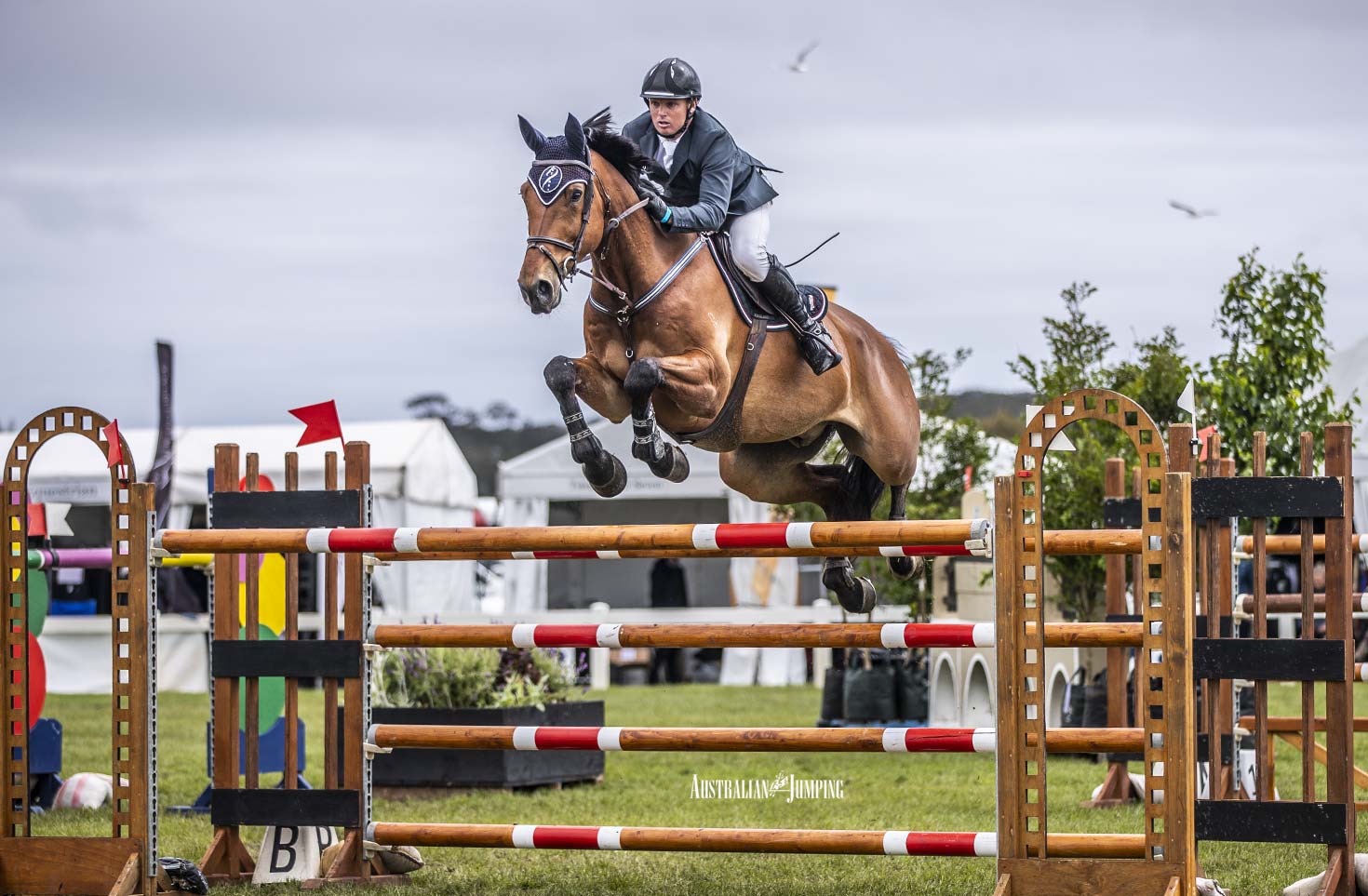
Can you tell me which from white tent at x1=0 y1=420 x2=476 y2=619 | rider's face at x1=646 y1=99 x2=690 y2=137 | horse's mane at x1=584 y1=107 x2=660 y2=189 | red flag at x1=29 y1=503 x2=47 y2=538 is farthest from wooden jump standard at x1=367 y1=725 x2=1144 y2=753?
white tent at x1=0 y1=420 x2=476 y2=619

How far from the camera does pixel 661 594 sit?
664 inches

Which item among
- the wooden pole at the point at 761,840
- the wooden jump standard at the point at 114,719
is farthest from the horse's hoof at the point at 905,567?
the wooden jump standard at the point at 114,719

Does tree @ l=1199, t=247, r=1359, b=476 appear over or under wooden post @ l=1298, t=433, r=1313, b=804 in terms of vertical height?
over

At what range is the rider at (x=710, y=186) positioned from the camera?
14.6 feet

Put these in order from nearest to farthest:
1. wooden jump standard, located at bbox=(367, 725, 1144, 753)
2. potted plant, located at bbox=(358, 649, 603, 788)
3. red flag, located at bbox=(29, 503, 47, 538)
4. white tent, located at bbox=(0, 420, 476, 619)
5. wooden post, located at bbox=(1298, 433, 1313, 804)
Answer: wooden jump standard, located at bbox=(367, 725, 1144, 753), wooden post, located at bbox=(1298, 433, 1313, 804), red flag, located at bbox=(29, 503, 47, 538), potted plant, located at bbox=(358, 649, 603, 788), white tent, located at bbox=(0, 420, 476, 619)

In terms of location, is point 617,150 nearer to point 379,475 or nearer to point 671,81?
point 671,81

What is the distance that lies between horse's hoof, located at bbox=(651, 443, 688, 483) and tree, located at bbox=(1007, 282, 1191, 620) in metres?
4.66

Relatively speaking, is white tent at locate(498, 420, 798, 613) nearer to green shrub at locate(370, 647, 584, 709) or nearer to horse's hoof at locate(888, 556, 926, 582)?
green shrub at locate(370, 647, 584, 709)

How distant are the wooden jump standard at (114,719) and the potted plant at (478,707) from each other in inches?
108

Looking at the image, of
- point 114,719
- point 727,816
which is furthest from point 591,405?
point 727,816

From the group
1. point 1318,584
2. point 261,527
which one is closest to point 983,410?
point 1318,584

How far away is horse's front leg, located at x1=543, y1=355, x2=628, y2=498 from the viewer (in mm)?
4188

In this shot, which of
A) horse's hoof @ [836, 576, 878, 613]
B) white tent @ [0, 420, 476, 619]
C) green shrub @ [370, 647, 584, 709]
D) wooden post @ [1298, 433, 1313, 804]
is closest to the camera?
wooden post @ [1298, 433, 1313, 804]

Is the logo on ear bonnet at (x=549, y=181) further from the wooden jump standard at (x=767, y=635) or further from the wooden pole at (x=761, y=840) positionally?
the wooden pole at (x=761, y=840)
